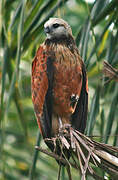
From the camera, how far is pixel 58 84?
2877mm

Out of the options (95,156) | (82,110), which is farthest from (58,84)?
(95,156)

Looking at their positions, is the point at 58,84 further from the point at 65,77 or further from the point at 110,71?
the point at 110,71

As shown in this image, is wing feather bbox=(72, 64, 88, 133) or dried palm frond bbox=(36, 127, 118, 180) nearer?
dried palm frond bbox=(36, 127, 118, 180)

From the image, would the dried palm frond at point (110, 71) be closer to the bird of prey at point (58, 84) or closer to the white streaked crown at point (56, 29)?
the bird of prey at point (58, 84)

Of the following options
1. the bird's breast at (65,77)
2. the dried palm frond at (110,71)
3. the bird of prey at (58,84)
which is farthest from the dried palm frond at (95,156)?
the bird's breast at (65,77)

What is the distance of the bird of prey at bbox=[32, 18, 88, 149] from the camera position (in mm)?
2797

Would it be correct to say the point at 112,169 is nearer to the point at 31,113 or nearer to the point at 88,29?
the point at 88,29

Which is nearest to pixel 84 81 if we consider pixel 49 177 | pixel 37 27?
pixel 37 27

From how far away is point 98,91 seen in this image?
6.96 feet

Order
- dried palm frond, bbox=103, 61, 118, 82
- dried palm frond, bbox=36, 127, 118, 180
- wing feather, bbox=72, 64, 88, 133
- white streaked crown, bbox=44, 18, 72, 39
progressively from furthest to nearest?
white streaked crown, bbox=44, 18, 72, 39 → wing feather, bbox=72, 64, 88, 133 → dried palm frond, bbox=103, 61, 118, 82 → dried palm frond, bbox=36, 127, 118, 180

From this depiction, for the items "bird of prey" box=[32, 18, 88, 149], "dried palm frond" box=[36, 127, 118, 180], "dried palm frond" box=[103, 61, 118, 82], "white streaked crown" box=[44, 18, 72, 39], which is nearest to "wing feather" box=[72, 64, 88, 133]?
"bird of prey" box=[32, 18, 88, 149]

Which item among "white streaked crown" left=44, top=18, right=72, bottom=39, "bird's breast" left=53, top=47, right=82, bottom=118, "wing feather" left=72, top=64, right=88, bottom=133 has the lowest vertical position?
"wing feather" left=72, top=64, right=88, bottom=133

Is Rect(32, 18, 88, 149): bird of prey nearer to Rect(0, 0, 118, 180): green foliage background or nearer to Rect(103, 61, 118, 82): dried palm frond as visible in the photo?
Rect(0, 0, 118, 180): green foliage background

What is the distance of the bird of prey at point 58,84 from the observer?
2.80 metres
